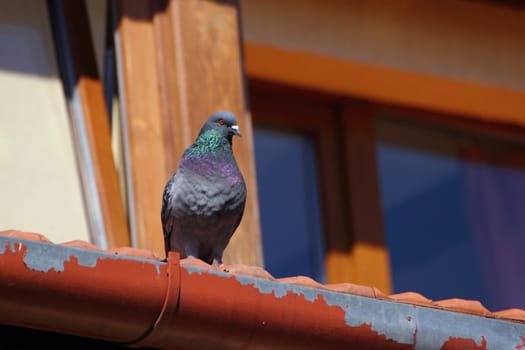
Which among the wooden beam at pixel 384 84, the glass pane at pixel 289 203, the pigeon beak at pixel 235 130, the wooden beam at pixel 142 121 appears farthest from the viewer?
the wooden beam at pixel 384 84

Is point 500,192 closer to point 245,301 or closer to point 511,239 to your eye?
point 511,239

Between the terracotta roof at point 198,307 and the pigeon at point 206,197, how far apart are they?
108 cm

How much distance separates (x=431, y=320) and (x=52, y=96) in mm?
2428

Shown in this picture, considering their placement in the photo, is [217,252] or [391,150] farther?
[391,150]

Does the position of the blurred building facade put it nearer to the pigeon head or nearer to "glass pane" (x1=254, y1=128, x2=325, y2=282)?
"glass pane" (x1=254, y1=128, x2=325, y2=282)

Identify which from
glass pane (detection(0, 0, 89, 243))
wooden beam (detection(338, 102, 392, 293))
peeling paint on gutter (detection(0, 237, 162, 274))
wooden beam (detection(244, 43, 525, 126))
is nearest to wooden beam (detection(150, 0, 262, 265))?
glass pane (detection(0, 0, 89, 243))

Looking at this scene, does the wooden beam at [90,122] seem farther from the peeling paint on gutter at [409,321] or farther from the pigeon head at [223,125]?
the peeling paint on gutter at [409,321]

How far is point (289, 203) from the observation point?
7.13 metres

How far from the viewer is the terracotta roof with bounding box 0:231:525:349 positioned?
3547 millimetres

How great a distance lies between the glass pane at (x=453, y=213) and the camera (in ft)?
24.0

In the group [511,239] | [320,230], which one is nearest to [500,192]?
[511,239]

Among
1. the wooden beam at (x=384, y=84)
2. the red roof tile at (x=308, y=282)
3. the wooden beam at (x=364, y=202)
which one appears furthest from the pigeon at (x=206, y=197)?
the wooden beam at (x=384, y=84)

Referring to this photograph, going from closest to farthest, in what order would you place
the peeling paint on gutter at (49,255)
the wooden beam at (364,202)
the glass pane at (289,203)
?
1. the peeling paint on gutter at (49,255)
2. the wooden beam at (364,202)
3. the glass pane at (289,203)

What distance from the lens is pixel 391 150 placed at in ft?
24.6
